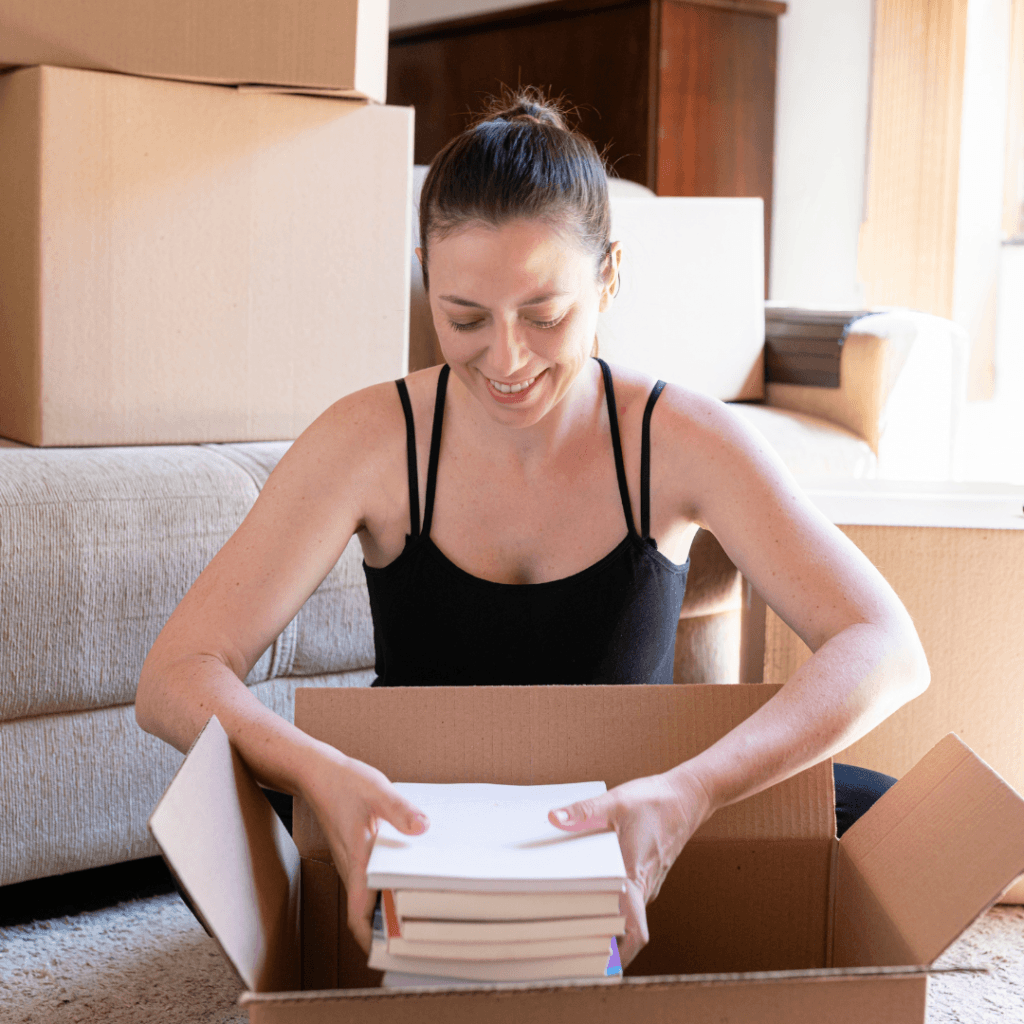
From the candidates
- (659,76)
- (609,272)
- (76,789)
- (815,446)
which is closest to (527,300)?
(609,272)

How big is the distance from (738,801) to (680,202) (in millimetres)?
1706

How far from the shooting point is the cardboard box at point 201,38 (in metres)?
1.25

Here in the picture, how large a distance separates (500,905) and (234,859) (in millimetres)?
151

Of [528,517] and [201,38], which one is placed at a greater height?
[201,38]

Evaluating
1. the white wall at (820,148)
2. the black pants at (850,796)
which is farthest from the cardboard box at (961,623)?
the white wall at (820,148)

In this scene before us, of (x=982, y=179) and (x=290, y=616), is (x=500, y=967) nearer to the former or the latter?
(x=290, y=616)

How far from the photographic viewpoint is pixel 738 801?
29.6 inches

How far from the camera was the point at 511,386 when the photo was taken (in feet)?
3.05

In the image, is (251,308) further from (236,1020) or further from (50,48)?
(236,1020)

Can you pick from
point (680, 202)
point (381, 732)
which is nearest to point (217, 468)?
point (381, 732)

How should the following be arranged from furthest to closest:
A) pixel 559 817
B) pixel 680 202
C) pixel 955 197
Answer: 1. pixel 955 197
2. pixel 680 202
3. pixel 559 817

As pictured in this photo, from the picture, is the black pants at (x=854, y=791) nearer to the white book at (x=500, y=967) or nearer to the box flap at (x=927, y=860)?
the box flap at (x=927, y=860)

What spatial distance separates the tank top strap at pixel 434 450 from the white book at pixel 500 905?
1.57 ft

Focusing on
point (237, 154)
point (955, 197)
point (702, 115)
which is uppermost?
point (702, 115)
